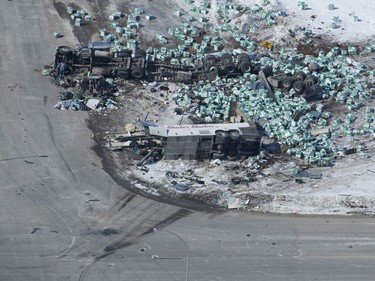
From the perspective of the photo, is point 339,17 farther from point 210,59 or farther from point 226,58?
point 210,59

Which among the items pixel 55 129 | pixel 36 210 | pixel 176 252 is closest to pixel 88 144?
pixel 55 129

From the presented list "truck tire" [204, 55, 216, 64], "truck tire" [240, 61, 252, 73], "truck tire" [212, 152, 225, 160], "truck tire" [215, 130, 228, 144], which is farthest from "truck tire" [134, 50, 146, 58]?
"truck tire" [212, 152, 225, 160]

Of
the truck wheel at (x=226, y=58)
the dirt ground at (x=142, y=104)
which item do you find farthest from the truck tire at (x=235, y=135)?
the truck wheel at (x=226, y=58)

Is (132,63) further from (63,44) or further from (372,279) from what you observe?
(372,279)

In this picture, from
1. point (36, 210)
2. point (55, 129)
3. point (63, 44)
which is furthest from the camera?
point (63, 44)

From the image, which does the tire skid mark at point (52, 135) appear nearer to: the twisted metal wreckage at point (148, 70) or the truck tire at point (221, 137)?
the twisted metal wreckage at point (148, 70)

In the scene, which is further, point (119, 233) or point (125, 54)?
point (125, 54)

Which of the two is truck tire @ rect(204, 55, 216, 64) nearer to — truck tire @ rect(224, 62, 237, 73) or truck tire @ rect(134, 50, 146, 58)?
truck tire @ rect(224, 62, 237, 73)

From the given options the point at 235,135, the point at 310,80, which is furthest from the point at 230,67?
the point at 235,135
